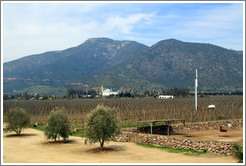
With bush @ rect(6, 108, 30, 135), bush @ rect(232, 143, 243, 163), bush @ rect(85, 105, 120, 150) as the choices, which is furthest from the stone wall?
bush @ rect(6, 108, 30, 135)

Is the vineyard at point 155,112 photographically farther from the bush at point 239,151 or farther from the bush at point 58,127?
the bush at point 239,151

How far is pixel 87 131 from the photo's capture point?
73.2 feet

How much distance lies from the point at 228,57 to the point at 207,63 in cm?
1650

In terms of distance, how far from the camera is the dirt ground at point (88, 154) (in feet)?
60.2

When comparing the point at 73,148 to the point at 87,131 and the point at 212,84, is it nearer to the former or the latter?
the point at 87,131

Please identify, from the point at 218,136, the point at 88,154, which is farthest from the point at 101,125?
the point at 218,136

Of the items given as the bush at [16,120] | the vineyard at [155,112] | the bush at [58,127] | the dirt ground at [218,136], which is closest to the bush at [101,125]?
the vineyard at [155,112]

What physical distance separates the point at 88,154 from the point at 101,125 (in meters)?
2.18

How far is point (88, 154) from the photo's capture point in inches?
829

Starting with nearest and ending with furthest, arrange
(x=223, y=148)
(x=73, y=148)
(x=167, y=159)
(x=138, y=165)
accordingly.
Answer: (x=138, y=165), (x=167, y=159), (x=223, y=148), (x=73, y=148)

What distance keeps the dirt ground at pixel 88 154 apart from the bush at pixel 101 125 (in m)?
1.06

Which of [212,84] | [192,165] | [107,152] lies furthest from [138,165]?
[212,84]

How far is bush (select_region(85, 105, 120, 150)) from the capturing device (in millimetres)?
21984

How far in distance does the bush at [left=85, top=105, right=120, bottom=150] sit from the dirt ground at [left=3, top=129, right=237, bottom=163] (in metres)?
1.06
